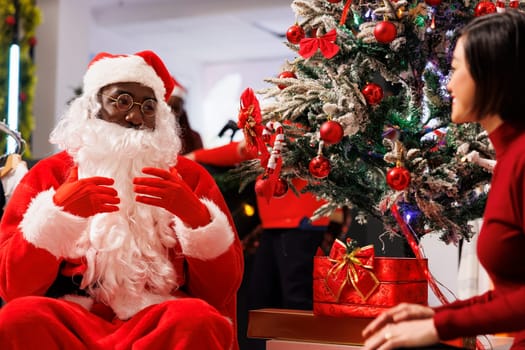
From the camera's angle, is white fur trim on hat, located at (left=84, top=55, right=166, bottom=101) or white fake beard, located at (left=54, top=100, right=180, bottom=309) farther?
white fur trim on hat, located at (left=84, top=55, right=166, bottom=101)

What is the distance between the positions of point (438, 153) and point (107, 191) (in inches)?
39.2

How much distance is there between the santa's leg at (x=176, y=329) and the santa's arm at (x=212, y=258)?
0.16 metres

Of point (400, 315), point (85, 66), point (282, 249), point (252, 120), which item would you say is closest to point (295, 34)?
point (252, 120)

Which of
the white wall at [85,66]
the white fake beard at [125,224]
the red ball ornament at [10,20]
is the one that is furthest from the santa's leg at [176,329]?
the white wall at [85,66]

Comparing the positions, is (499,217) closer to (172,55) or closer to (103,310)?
(103,310)

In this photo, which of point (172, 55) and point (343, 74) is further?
point (172, 55)

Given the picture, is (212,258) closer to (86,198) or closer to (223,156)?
(86,198)

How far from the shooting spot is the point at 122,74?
2484 millimetres

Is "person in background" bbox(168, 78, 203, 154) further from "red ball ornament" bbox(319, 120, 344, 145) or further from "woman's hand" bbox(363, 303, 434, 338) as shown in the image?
"woman's hand" bbox(363, 303, 434, 338)

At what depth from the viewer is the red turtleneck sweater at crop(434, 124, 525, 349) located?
1357 mm

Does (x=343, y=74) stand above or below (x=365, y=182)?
above

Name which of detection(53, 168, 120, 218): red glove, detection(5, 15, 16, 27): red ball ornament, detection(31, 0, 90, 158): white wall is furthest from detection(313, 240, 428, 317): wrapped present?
detection(31, 0, 90, 158): white wall

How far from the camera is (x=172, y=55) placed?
950 cm

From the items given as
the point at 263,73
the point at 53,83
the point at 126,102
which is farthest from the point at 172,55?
the point at 126,102
